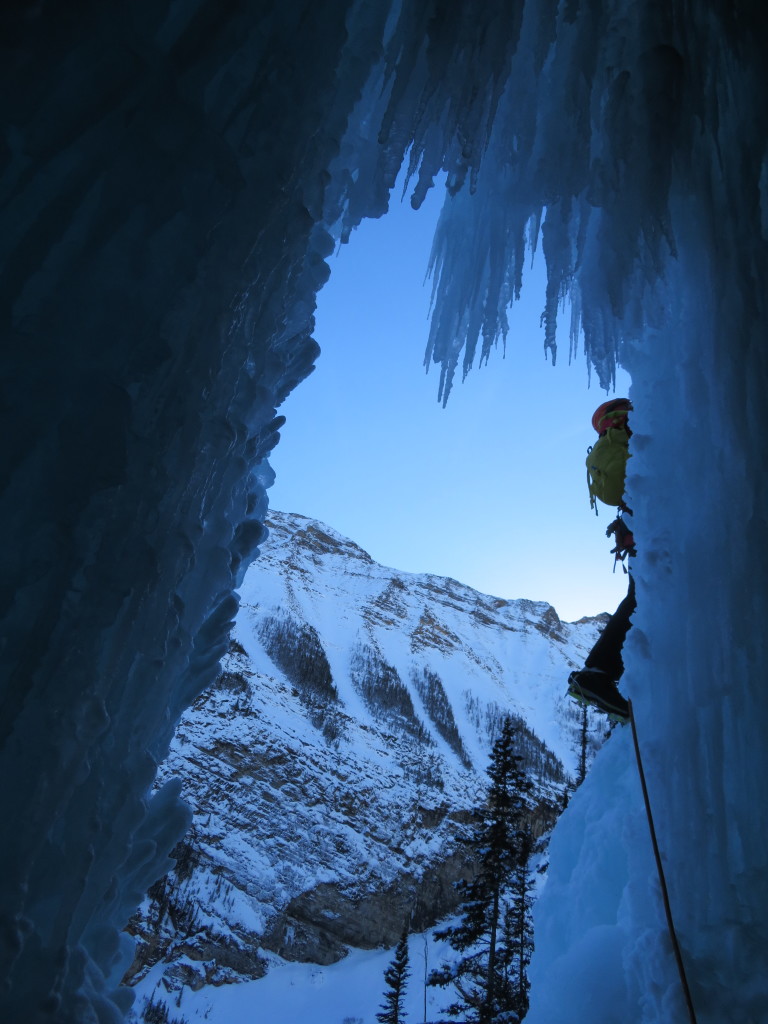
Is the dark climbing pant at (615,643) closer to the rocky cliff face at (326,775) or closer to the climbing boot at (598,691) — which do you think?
the climbing boot at (598,691)

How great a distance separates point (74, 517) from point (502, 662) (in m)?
75.6

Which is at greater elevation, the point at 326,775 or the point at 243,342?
the point at 326,775

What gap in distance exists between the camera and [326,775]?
39.7 m

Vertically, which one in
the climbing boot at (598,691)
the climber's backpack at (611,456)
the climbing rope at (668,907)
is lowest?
the climbing rope at (668,907)

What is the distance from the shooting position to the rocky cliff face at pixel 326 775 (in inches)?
1167

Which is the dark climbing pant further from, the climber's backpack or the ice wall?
the ice wall

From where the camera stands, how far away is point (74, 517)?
1.13 m

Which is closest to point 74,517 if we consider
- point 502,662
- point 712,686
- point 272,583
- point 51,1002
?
point 51,1002

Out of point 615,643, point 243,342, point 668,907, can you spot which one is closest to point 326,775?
point 615,643

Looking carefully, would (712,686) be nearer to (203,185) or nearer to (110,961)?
(110,961)

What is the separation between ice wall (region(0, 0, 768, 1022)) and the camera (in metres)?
1.10

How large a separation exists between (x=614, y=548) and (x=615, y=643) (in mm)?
730

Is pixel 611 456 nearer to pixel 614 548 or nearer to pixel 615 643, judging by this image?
pixel 614 548

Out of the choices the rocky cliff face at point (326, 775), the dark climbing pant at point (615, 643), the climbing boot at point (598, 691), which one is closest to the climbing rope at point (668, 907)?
the climbing boot at point (598, 691)
